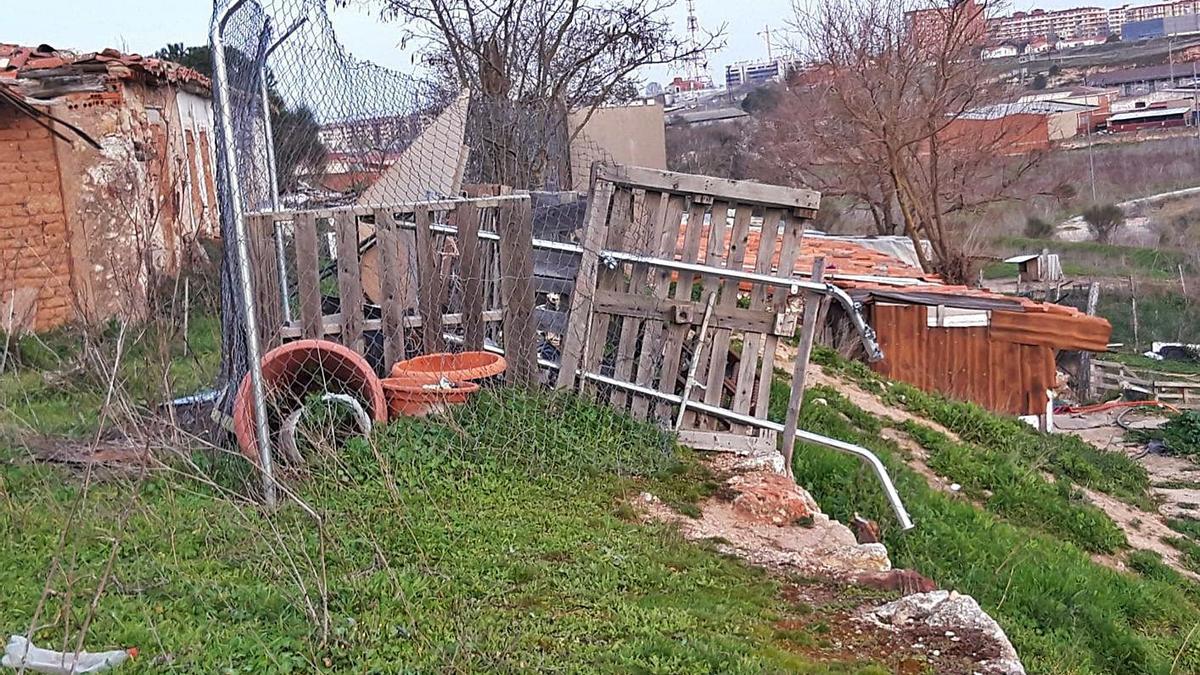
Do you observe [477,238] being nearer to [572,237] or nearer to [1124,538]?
[572,237]

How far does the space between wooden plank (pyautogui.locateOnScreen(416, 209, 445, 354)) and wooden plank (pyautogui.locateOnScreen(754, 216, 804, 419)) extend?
1.84 meters

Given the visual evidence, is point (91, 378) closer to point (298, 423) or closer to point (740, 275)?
point (298, 423)

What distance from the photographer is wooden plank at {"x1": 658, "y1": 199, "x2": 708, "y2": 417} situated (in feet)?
20.8

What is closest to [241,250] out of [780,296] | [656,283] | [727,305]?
[656,283]

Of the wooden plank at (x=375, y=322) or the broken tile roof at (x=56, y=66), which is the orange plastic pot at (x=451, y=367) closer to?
the wooden plank at (x=375, y=322)

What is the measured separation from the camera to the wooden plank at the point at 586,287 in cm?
631

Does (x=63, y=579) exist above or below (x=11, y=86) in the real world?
→ below

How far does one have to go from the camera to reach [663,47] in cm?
1584

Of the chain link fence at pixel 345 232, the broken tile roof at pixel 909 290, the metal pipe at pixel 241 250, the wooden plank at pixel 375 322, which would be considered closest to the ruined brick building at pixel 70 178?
the chain link fence at pixel 345 232

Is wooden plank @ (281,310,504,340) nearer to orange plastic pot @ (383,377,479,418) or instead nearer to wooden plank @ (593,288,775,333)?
orange plastic pot @ (383,377,479,418)

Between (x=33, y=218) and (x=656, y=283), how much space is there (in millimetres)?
7431

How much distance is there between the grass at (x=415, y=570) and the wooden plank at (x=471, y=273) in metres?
0.65

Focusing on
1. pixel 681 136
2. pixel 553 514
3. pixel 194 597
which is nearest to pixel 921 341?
pixel 553 514

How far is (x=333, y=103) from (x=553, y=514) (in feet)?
8.16
